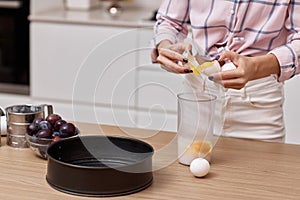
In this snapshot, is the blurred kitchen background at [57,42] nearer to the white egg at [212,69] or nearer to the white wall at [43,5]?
the white wall at [43,5]

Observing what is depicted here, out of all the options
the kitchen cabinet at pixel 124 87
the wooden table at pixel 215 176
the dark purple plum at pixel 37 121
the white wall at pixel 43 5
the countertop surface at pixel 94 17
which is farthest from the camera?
the white wall at pixel 43 5

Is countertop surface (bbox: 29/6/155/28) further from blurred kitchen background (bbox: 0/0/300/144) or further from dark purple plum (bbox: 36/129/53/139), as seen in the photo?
dark purple plum (bbox: 36/129/53/139)

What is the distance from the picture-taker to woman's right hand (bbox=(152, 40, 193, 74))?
1.45 meters

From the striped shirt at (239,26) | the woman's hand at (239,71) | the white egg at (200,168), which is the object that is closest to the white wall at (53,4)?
the striped shirt at (239,26)

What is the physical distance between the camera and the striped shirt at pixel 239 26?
5.54 feet

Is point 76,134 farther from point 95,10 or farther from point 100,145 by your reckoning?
point 95,10

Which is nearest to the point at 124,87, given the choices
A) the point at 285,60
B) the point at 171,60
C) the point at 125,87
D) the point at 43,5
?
the point at 125,87

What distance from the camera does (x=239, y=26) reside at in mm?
1749

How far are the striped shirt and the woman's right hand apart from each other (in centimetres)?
13

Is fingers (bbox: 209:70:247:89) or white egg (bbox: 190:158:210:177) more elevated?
fingers (bbox: 209:70:247:89)

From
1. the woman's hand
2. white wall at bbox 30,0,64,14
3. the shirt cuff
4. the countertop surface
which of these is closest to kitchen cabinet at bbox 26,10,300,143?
the woman's hand

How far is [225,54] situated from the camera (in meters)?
1.47

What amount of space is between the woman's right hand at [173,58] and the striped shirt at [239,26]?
0.13m

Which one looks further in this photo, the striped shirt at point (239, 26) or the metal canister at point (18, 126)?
the striped shirt at point (239, 26)
